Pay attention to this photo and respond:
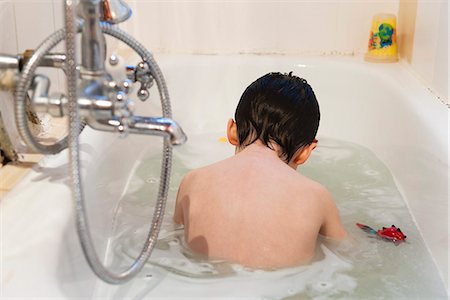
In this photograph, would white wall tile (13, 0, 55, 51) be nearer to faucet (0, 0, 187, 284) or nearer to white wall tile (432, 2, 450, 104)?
faucet (0, 0, 187, 284)

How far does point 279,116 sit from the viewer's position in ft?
4.68

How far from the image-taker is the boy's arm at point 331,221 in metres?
1.32

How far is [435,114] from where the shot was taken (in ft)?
5.53

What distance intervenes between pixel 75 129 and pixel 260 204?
0.43 meters

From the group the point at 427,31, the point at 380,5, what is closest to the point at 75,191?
the point at 427,31

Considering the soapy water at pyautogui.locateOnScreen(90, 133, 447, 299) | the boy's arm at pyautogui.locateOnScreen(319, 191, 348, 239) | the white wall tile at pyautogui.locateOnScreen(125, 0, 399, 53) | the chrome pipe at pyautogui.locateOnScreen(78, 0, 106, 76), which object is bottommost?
the soapy water at pyautogui.locateOnScreen(90, 133, 447, 299)

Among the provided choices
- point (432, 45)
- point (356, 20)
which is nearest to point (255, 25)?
point (356, 20)

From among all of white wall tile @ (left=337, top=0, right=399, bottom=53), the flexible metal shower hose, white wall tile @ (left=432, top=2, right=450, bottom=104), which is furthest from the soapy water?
white wall tile @ (left=337, top=0, right=399, bottom=53)

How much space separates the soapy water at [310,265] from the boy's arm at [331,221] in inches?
1.0

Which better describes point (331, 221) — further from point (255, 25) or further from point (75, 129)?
point (255, 25)

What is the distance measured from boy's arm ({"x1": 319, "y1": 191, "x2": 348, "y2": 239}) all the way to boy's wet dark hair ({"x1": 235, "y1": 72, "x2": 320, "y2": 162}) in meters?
0.16

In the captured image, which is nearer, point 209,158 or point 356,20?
point 209,158

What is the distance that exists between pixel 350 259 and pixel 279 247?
0.20 metres

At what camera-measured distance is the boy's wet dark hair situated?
142cm
